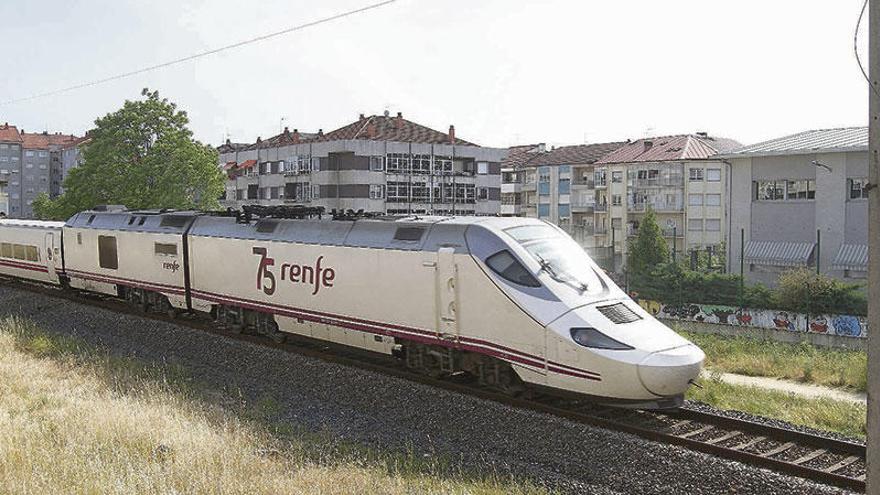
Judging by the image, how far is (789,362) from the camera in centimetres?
2162

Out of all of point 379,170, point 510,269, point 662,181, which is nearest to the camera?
point 510,269

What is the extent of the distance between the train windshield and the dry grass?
401cm

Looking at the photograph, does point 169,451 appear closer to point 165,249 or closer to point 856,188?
point 165,249

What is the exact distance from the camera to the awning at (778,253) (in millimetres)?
44406

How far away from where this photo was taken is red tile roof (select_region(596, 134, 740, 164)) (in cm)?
7606

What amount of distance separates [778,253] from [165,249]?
117ft

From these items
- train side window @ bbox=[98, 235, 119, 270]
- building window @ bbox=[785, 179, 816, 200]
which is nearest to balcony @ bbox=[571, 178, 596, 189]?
building window @ bbox=[785, 179, 816, 200]

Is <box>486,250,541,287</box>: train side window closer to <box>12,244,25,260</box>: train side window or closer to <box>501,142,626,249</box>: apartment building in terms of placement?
<box>12,244,25,260</box>: train side window

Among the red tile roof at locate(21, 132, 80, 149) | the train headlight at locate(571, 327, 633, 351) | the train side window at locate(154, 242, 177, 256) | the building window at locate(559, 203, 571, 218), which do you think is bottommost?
the train headlight at locate(571, 327, 633, 351)

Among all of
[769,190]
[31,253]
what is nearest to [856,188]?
[769,190]

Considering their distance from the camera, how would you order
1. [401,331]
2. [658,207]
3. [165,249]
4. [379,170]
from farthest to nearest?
[658,207] → [379,170] → [165,249] → [401,331]

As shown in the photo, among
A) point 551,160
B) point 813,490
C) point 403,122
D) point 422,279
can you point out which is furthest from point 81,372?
point 551,160

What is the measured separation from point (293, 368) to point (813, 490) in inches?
408

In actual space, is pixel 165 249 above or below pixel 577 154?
below
